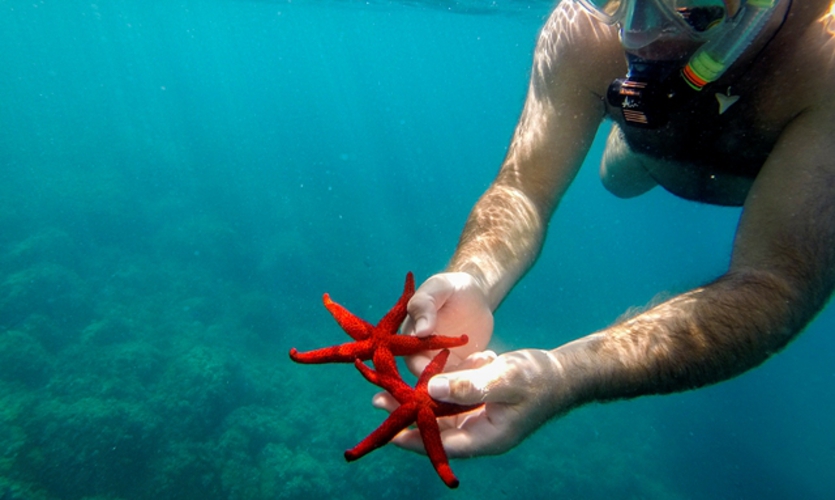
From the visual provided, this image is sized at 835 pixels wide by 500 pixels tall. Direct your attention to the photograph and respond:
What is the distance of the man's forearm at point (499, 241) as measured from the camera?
2793 mm

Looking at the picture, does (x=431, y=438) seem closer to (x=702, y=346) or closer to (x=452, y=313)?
(x=452, y=313)

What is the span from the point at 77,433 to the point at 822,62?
1204cm

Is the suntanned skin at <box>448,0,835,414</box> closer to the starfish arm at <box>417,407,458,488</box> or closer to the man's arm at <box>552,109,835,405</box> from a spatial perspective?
the man's arm at <box>552,109,835,405</box>

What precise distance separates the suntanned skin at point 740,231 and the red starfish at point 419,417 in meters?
0.48

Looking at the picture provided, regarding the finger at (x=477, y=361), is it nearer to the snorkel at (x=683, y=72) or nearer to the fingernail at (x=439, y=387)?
the fingernail at (x=439, y=387)

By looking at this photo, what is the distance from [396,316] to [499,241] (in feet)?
3.46

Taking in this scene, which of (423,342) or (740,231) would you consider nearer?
(423,342)

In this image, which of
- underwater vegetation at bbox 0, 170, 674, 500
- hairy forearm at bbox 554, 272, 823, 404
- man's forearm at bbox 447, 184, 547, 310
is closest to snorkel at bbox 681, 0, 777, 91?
hairy forearm at bbox 554, 272, 823, 404

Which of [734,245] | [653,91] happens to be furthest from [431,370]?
[653,91]

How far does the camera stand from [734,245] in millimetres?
2273

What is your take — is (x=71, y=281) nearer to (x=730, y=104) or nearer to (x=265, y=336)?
(x=265, y=336)

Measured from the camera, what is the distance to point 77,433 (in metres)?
9.12

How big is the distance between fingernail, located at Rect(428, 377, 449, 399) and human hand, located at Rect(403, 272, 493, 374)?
0.32 metres

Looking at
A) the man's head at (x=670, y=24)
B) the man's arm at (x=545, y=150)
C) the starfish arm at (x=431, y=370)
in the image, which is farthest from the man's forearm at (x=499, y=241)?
the man's head at (x=670, y=24)
